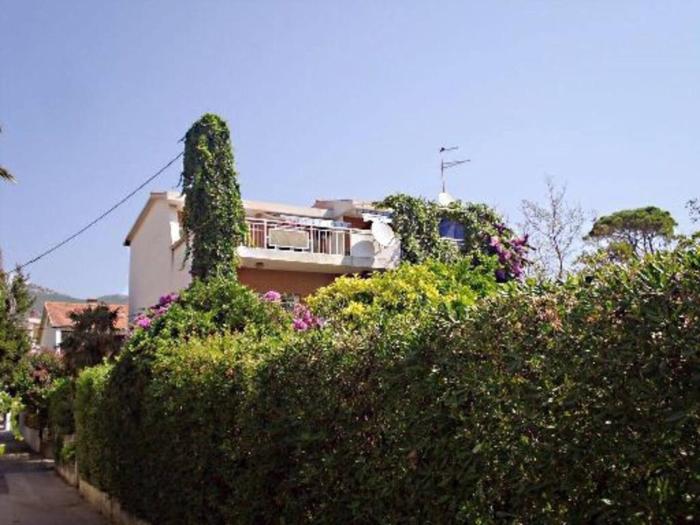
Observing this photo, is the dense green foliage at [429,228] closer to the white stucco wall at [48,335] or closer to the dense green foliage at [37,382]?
the dense green foliage at [37,382]

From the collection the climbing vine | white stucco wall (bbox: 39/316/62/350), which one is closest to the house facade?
the climbing vine

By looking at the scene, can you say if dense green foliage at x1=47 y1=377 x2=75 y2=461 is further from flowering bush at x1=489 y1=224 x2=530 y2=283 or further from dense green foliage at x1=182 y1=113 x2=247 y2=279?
flowering bush at x1=489 y1=224 x2=530 y2=283

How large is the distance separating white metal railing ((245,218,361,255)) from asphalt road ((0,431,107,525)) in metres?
8.94

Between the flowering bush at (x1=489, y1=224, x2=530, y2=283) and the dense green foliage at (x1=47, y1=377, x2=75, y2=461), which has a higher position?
the flowering bush at (x1=489, y1=224, x2=530, y2=283)

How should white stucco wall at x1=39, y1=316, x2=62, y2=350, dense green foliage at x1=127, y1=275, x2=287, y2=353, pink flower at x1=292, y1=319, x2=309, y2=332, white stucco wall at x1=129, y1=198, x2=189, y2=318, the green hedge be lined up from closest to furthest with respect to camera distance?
the green hedge, dense green foliage at x1=127, y1=275, x2=287, y2=353, pink flower at x1=292, y1=319, x2=309, y2=332, white stucco wall at x1=129, y1=198, x2=189, y2=318, white stucco wall at x1=39, y1=316, x2=62, y2=350

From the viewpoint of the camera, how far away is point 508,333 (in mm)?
3248

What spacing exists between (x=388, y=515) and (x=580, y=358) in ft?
5.10

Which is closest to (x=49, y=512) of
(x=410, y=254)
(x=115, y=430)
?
(x=115, y=430)

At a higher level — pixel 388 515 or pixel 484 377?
pixel 484 377

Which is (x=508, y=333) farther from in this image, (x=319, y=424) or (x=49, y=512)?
(x=49, y=512)

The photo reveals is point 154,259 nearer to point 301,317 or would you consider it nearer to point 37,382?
point 37,382

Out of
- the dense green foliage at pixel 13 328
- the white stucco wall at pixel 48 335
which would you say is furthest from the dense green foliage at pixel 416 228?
the white stucco wall at pixel 48 335

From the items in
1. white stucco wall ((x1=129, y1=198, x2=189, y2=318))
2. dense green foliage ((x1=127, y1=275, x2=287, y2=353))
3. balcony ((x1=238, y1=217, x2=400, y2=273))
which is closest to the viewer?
dense green foliage ((x1=127, y1=275, x2=287, y2=353))

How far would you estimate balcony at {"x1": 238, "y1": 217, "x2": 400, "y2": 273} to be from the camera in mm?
23328
